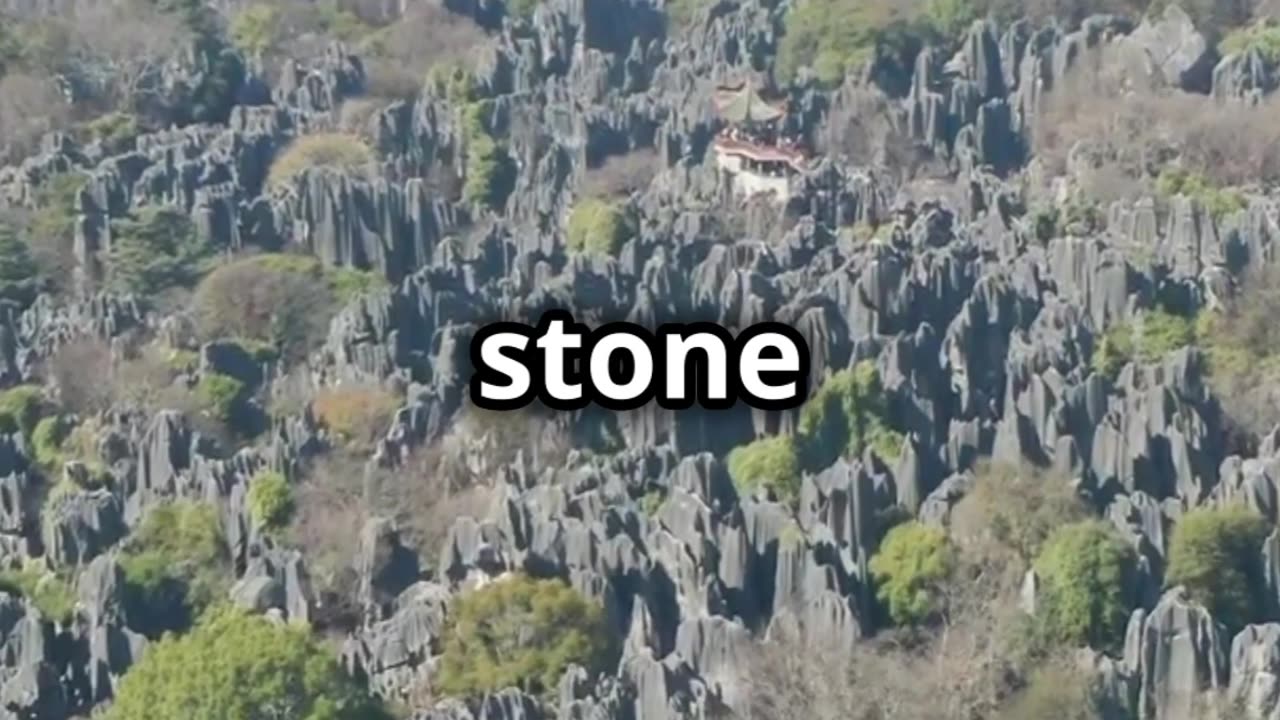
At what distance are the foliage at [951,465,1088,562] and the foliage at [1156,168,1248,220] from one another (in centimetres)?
1680

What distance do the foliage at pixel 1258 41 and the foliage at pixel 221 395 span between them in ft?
96.9

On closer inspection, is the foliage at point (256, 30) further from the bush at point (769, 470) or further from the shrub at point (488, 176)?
the bush at point (769, 470)

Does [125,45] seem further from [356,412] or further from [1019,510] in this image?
[1019,510]

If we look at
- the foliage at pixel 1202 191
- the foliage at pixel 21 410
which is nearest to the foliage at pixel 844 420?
the foliage at pixel 21 410

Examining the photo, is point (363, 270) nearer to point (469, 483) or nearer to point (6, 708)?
point (469, 483)

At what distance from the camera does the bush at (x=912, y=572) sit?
40.9 m

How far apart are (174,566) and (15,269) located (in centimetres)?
1876

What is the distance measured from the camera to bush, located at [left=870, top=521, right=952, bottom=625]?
1610 inches

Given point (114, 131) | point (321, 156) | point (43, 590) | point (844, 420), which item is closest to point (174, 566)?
point (43, 590)

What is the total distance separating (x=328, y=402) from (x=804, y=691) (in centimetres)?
1638

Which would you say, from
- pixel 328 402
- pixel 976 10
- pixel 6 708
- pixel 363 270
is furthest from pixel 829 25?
pixel 6 708

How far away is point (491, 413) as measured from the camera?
47.3 m

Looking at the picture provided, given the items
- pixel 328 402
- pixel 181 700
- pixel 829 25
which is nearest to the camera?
pixel 181 700

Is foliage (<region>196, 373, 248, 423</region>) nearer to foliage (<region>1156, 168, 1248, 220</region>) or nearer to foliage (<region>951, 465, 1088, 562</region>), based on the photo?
foliage (<region>951, 465, 1088, 562</region>)
